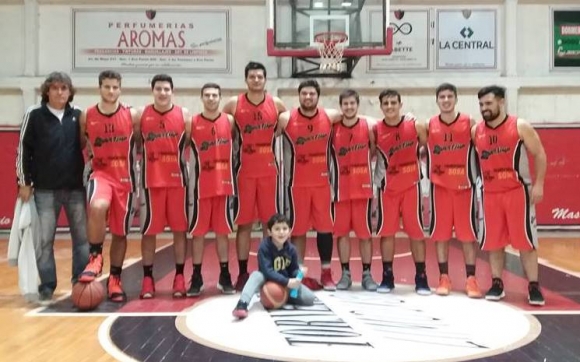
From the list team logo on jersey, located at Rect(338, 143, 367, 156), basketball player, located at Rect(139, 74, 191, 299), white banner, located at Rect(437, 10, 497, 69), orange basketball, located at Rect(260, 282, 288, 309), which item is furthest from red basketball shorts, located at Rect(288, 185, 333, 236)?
white banner, located at Rect(437, 10, 497, 69)

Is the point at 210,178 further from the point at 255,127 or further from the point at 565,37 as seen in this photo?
the point at 565,37

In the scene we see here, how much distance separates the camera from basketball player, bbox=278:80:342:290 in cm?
542

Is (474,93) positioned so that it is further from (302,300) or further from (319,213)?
(302,300)

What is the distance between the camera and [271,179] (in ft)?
17.8

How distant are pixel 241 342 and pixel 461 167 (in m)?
2.67

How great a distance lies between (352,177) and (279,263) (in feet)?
3.91

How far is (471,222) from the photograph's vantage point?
520 centimetres

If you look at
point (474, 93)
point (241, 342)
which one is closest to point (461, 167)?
point (241, 342)

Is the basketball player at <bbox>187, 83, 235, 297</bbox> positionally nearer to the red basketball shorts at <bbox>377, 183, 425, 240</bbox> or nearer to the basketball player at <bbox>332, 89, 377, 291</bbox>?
the basketball player at <bbox>332, 89, 377, 291</bbox>

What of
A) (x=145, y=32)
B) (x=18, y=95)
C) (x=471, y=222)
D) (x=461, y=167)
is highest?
(x=145, y=32)

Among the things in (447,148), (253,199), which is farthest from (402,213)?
(253,199)

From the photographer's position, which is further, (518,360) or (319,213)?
(319,213)

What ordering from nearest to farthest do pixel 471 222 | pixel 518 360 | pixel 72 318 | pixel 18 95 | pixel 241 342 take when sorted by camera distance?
pixel 518 360 < pixel 241 342 < pixel 72 318 < pixel 471 222 < pixel 18 95

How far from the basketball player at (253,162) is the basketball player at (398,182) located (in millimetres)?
1032
